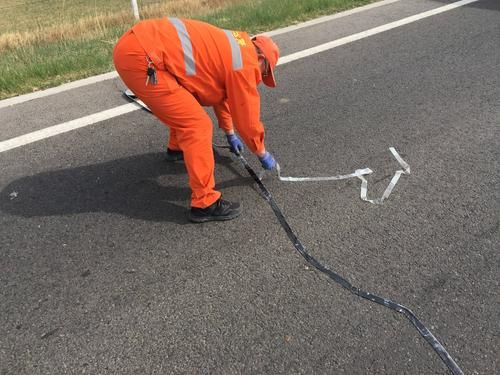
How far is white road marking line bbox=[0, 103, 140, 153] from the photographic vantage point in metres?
3.98

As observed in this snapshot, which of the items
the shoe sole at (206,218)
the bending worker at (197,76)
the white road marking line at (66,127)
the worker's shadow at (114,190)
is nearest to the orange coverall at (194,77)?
the bending worker at (197,76)

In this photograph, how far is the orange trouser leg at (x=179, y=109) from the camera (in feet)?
9.29

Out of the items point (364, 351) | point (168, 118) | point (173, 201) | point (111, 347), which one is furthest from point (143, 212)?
point (364, 351)

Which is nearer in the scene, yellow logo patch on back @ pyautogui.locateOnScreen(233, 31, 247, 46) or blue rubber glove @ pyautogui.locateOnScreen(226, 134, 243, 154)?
yellow logo patch on back @ pyautogui.locateOnScreen(233, 31, 247, 46)

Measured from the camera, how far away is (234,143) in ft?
12.3

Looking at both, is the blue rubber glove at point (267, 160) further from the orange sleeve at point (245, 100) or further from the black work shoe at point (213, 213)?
the black work shoe at point (213, 213)

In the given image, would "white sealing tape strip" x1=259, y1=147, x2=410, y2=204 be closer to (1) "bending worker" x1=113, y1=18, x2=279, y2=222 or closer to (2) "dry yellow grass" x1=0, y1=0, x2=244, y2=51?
(1) "bending worker" x1=113, y1=18, x2=279, y2=222

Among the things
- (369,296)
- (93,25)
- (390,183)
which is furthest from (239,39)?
(93,25)

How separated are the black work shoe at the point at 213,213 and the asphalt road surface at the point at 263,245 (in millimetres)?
58

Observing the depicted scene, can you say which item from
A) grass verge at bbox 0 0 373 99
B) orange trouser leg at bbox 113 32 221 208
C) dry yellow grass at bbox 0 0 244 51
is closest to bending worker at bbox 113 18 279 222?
orange trouser leg at bbox 113 32 221 208

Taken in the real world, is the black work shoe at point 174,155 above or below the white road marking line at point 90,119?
below

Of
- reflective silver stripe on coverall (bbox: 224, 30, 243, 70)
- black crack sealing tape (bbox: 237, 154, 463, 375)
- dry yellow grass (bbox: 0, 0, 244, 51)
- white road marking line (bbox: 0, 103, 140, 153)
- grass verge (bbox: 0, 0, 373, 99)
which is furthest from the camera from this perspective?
dry yellow grass (bbox: 0, 0, 244, 51)

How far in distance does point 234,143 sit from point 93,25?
4.81 meters

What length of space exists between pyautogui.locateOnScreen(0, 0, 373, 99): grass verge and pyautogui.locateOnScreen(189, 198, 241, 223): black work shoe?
9.43ft
